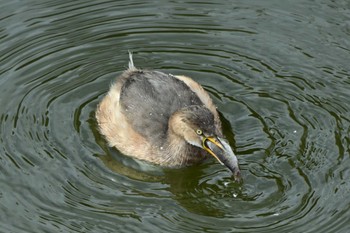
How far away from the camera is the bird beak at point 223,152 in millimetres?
9320

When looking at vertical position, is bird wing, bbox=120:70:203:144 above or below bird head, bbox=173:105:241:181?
above

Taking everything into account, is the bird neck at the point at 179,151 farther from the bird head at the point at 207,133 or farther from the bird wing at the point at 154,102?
the bird head at the point at 207,133

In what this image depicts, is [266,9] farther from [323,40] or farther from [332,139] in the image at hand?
[332,139]

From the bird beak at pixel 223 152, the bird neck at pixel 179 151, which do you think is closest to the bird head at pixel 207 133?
the bird beak at pixel 223 152

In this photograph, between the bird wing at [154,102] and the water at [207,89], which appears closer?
the water at [207,89]

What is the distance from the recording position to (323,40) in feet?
39.4

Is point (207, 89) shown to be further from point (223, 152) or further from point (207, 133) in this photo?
point (223, 152)

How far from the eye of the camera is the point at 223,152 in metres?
9.40

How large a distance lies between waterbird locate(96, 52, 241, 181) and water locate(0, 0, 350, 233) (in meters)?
0.16

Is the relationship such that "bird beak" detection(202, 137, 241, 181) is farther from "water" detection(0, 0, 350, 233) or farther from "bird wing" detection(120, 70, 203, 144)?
"bird wing" detection(120, 70, 203, 144)

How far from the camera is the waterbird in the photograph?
31.3 ft

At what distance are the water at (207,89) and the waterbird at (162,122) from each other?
16 cm

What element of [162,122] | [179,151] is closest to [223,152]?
[179,151]

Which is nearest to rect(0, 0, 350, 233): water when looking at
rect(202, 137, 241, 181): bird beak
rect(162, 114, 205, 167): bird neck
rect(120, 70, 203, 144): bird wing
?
rect(162, 114, 205, 167): bird neck
